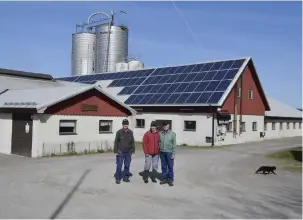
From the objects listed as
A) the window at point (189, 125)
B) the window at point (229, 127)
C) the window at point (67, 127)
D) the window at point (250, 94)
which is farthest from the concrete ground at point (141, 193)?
the window at point (250, 94)

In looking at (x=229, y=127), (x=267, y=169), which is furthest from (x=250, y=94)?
(x=267, y=169)

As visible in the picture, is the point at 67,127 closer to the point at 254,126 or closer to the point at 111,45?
the point at 254,126

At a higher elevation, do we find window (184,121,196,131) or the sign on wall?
the sign on wall

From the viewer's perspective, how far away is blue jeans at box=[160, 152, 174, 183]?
36.7ft

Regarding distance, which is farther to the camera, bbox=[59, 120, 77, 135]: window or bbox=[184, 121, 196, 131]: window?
bbox=[184, 121, 196, 131]: window

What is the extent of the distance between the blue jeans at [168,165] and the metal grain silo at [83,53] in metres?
40.8

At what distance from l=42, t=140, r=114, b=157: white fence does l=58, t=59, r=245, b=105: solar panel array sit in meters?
8.53

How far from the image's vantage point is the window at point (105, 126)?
22031 millimetres

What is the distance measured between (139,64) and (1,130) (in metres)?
30.2

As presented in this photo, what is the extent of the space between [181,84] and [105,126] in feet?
35.1

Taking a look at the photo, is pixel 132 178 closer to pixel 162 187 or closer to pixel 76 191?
pixel 162 187

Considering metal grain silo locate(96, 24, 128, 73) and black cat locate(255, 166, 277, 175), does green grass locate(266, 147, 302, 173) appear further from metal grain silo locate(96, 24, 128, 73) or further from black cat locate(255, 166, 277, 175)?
metal grain silo locate(96, 24, 128, 73)

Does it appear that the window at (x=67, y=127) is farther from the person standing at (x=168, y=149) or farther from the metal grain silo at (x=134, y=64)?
the metal grain silo at (x=134, y=64)

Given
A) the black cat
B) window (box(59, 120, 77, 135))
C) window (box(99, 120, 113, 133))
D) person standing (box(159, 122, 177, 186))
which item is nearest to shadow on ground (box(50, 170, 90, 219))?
person standing (box(159, 122, 177, 186))
